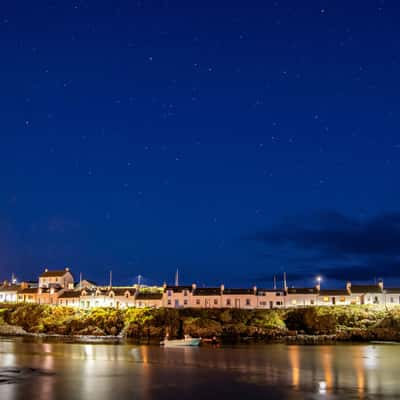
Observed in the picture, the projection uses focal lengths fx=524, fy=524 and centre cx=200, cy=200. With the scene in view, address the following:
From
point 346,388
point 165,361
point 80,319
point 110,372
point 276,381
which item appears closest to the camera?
point 346,388

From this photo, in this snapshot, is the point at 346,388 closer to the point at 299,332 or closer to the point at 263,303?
the point at 299,332

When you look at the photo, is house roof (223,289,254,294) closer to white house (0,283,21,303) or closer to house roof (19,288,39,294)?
house roof (19,288,39,294)

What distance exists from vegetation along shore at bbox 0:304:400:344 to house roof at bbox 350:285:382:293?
946cm

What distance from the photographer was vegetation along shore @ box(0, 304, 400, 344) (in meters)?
89.1

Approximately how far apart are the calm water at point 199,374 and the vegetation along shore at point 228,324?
26298 millimetres

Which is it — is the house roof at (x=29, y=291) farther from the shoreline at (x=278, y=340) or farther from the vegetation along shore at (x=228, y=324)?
the shoreline at (x=278, y=340)

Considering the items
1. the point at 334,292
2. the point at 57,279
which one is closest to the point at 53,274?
the point at 57,279

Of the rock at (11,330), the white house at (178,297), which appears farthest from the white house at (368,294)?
the rock at (11,330)

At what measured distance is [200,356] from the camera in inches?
2260

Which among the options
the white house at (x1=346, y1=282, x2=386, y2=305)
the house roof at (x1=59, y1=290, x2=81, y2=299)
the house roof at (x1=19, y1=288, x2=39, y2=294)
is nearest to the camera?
the white house at (x1=346, y1=282, x2=386, y2=305)

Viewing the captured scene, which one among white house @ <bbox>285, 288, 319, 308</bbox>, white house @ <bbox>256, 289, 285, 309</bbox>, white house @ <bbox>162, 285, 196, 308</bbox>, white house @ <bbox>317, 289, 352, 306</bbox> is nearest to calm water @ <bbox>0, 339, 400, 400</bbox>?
white house @ <bbox>285, 288, 319, 308</bbox>

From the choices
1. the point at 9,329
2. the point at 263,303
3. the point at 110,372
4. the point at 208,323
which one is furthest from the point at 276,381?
the point at 9,329

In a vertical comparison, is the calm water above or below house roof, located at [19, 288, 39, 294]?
below

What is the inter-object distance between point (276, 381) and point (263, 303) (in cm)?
7067
